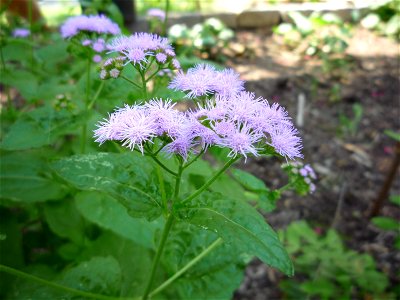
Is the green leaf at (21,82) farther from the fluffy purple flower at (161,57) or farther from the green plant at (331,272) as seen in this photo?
the green plant at (331,272)

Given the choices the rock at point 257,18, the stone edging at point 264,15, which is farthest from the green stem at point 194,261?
the rock at point 257,18

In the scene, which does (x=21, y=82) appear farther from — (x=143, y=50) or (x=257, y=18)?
(x=257, y=18)

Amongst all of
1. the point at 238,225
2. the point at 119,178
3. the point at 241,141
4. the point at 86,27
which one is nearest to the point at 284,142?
the point at 241,141

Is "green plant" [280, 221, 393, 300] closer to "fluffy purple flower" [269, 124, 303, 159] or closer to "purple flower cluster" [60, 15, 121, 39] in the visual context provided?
"fluffy purple flower" [269, 124, 303, 159]

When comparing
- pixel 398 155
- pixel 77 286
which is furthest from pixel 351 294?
pixel 77 286

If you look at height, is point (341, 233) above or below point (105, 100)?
below

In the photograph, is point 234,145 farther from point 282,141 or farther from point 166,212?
point 166,212
